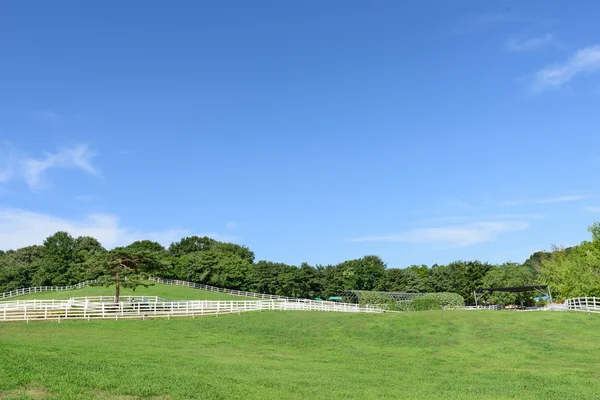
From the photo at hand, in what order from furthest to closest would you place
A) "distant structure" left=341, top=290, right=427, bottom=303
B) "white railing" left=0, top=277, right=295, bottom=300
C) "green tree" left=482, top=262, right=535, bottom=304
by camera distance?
"green tree" left=482, top=262, right=535, bottom=304, "white railing" left=0, top=277, right=295, bottom=300, "distant structure" left=341, top=290, right=427, bottom=303

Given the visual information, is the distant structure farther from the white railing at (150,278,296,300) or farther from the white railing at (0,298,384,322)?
the white railing at (0,298,384,322)

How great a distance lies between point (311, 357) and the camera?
23.9m

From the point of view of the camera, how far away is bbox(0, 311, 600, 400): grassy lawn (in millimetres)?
13421

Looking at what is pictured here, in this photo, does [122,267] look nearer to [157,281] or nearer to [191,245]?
[157,281]

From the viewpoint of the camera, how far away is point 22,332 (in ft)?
95.5

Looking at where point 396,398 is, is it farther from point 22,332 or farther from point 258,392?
point 22,332

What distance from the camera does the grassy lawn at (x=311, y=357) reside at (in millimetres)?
13421

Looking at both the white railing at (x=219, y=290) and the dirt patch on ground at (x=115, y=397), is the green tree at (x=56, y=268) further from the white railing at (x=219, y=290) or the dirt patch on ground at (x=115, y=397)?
the dirt patch on ground at (x=115, y=397)

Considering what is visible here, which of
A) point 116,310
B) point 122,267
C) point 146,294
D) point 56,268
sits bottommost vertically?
point 116,310

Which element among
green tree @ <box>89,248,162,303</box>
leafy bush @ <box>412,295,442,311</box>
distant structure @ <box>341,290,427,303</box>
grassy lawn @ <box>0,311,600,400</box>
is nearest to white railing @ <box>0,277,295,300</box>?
distant structure @ <box>341,290,427,303</box>

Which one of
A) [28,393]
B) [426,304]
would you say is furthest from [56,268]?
[28,393]

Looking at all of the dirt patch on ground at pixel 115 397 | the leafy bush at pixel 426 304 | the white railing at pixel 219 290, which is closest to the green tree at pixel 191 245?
the white railing at pixel 219 290

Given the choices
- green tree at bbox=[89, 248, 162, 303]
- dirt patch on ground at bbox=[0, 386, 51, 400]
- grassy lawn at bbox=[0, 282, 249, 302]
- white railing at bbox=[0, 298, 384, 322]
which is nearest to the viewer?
dirt patch on ground at bbox=[0, 386, 51, 400]

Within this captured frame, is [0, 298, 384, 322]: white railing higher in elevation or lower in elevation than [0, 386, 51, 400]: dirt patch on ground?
higher
